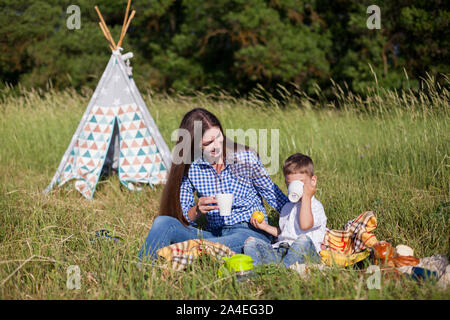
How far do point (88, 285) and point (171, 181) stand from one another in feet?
3.37

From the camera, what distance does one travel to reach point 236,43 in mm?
13930

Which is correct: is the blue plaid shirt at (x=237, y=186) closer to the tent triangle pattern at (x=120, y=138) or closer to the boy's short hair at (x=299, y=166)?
the boy's short hair at (x=299, y=166)

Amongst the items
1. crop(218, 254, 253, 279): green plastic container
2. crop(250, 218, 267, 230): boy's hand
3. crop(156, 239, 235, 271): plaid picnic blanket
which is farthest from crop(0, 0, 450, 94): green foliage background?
crop(218, 254, 253, 279): green plastic container

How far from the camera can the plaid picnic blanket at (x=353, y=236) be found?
8.08 feet

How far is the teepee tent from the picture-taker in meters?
4.34

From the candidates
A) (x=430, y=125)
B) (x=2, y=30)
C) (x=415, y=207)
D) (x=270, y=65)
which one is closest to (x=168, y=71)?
(x=270, y=65)

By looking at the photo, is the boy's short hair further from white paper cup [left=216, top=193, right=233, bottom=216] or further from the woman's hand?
the woman's hand

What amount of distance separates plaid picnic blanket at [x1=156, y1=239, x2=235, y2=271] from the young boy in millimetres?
154

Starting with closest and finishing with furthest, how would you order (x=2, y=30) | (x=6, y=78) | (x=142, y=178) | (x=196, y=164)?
(x=196, y=164), (x=142, y=178), (x=2, y=30), (x=6, y=78)

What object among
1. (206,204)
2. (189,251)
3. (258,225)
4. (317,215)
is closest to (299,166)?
(317,215)

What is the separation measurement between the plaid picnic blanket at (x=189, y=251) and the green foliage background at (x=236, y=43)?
31.5 ft
